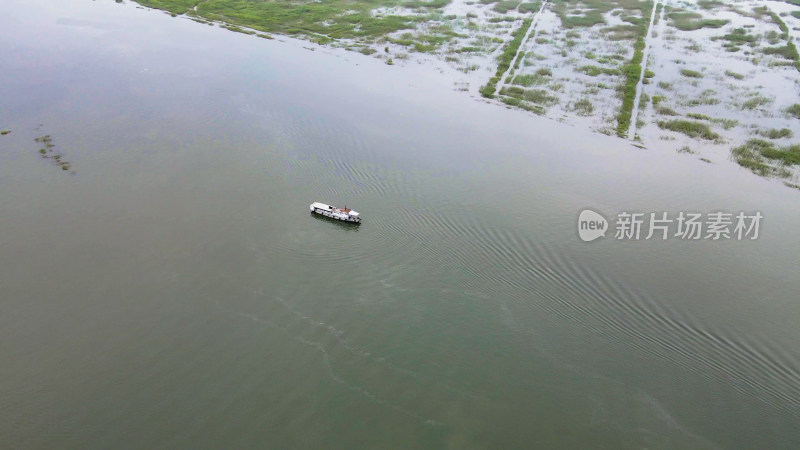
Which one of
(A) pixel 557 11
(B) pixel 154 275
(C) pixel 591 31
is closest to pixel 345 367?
(B) pixel 154 275

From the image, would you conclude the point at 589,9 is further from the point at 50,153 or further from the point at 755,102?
the point at 50,153

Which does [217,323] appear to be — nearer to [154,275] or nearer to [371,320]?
[154,275]

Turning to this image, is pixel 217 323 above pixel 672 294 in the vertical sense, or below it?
below

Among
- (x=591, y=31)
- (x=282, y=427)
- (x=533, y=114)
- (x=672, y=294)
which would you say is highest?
(x=591, y=31)

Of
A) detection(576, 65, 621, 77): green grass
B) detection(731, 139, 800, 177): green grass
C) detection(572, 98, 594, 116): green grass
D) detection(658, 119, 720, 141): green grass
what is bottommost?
detection(731, 139, 800, 177): green grass

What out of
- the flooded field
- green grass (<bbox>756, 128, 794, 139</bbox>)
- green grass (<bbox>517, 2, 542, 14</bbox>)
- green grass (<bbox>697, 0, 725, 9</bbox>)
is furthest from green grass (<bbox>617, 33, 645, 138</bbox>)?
green grass (<bbox>697, 0, 725, 9</bbox>)

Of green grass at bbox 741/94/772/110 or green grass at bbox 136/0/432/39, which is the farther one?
green grass at bbox 136/0/432/39

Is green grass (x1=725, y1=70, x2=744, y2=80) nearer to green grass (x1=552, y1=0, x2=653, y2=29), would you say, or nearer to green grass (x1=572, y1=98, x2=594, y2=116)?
green grass (x1=572, y1=98, x2=594, y2=116)
